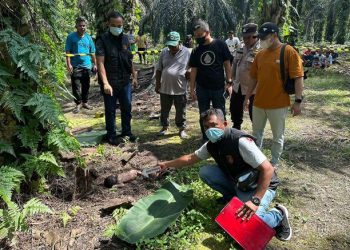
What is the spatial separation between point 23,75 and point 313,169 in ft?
13.6

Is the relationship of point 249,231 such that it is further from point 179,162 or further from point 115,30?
point 115,30

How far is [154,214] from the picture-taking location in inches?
144

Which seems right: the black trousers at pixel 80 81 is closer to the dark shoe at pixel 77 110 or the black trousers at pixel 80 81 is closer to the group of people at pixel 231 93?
the dark shoe at pixel 77 110

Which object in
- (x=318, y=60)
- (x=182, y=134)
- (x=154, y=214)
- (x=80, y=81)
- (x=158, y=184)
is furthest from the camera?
(x=318, y=60)

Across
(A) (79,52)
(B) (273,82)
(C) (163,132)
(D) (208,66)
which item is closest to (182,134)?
(C) (163,132)

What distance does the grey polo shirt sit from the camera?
5957 mm

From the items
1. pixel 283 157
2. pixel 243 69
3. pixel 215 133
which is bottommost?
pixel 283 157

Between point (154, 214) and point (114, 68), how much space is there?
2739 millimetres

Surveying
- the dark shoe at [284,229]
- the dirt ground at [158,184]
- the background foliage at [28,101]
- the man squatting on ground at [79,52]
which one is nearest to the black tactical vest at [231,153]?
the dark shoe at [284,229]

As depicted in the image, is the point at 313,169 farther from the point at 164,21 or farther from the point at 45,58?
the point at 164,21

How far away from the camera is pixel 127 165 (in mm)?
5156

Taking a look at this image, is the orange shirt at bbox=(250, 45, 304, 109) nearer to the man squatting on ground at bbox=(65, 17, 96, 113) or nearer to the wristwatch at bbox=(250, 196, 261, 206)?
the wristwatch at bbox=(250, 196, 261, 206)

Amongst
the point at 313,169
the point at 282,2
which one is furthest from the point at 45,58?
the point at 282,2

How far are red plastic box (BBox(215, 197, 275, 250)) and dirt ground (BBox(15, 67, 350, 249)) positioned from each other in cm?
29
